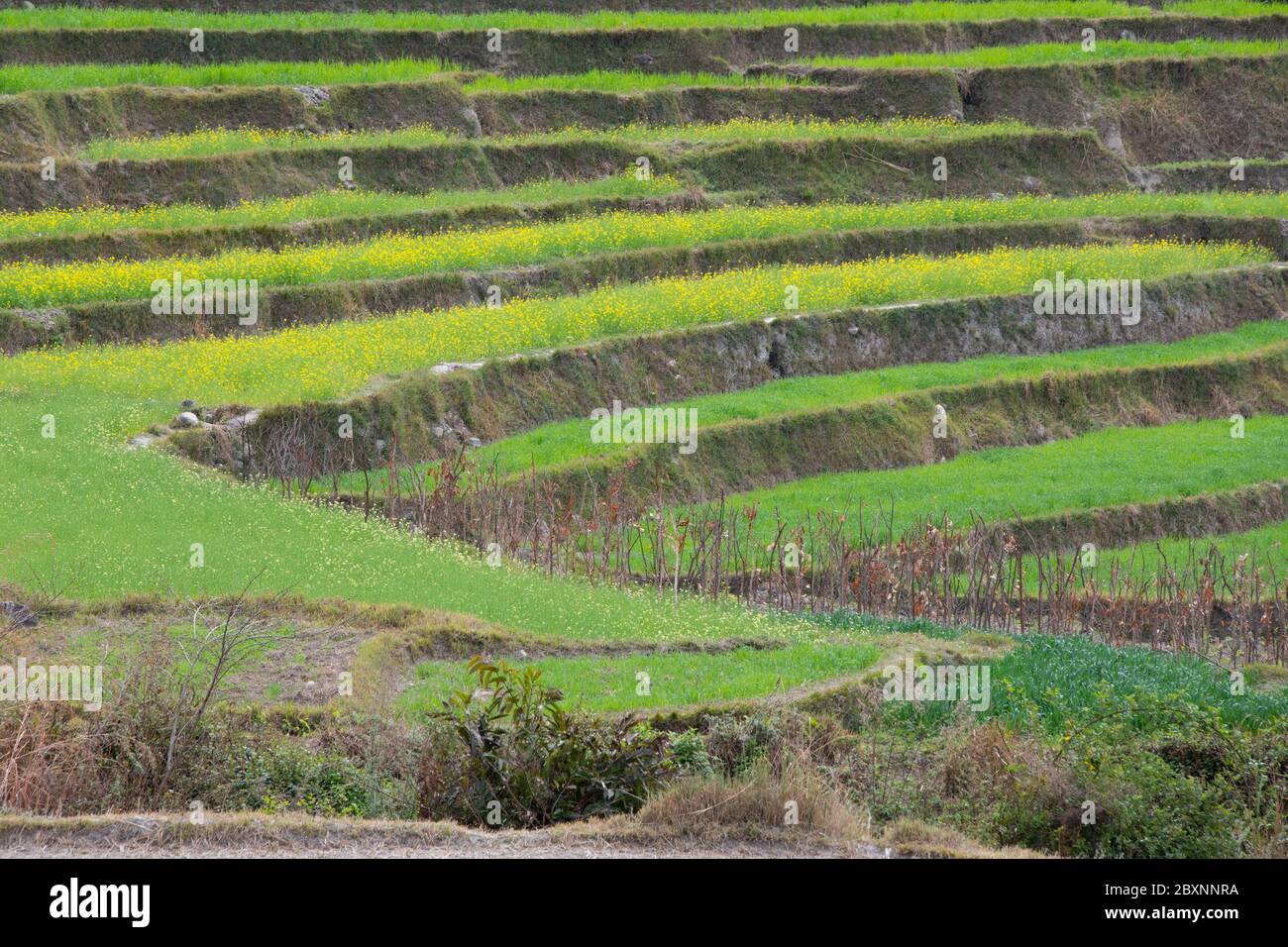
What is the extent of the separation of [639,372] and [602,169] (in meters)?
11.5

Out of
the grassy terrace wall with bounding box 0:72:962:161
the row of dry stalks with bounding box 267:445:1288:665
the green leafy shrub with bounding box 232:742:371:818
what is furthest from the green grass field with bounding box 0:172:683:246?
the green leafy shrub with bounding box 232:742:371:818

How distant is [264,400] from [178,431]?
4.36ft

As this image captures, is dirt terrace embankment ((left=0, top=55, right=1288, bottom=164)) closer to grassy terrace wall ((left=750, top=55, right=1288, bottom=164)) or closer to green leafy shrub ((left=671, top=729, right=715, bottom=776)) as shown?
grassy terrace wall ((left=750, top=55, right=1288, bottom=164))

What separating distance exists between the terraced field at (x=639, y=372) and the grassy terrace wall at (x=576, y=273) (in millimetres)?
89

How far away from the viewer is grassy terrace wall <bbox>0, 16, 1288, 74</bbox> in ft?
113

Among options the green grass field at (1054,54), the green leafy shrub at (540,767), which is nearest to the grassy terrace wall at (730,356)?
the green leafy shrub at (540,767)

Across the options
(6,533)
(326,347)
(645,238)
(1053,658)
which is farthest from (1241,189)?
(6,533)

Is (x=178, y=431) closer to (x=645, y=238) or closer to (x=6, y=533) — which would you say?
(x=6, y=533)

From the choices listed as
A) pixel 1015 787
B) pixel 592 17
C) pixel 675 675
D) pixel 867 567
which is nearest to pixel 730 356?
pixel 867 567

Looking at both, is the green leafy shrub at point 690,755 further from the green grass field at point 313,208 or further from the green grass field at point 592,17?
the green grass field at point 592,17

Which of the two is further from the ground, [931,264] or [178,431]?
[931,264]

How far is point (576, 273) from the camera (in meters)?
28.2

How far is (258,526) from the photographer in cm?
1576
